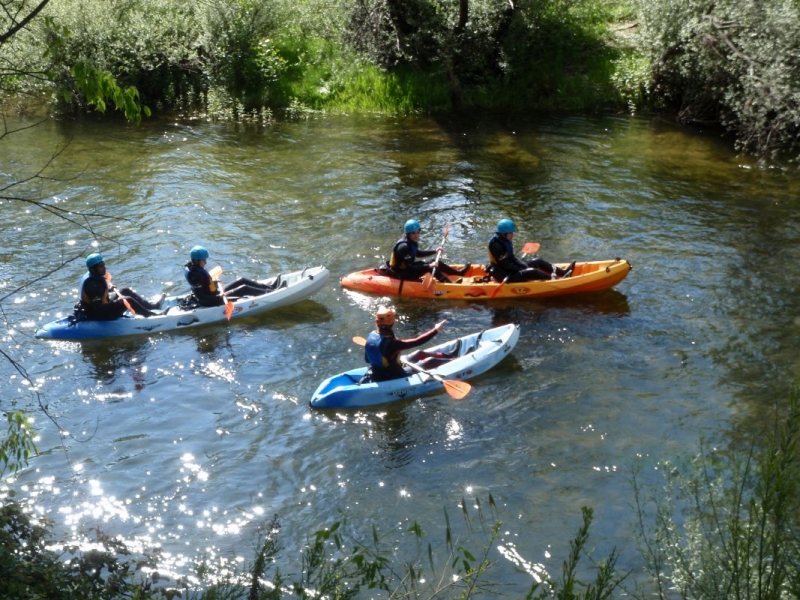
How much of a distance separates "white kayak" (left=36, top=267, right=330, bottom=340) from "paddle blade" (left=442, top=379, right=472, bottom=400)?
3392mm

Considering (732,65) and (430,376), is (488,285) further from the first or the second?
(732,65)

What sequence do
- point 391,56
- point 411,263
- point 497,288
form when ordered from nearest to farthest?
point 497,288
point 411,263
point 391,56

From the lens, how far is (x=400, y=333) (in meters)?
11.4

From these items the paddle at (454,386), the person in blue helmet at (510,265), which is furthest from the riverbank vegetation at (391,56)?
the paddle at (454,386)

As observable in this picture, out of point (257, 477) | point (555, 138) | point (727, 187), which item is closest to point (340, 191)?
point (555, 138)

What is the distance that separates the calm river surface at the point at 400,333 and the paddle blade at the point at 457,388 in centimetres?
30

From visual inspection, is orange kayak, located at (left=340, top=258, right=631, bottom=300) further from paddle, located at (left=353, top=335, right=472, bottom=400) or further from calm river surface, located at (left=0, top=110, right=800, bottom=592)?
paddle, located at (left=353, top=335, right=472, bottom=400)

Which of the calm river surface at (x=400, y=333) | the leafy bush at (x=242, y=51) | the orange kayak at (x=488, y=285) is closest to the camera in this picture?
the calm river surface at (x=400, y=333)

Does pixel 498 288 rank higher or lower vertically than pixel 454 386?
higher

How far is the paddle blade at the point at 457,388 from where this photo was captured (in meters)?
9.19

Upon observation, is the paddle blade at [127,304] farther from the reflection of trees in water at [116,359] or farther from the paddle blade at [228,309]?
the paddle blade at [228,309]

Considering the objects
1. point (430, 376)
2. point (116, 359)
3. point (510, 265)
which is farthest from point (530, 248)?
point (116, 359)

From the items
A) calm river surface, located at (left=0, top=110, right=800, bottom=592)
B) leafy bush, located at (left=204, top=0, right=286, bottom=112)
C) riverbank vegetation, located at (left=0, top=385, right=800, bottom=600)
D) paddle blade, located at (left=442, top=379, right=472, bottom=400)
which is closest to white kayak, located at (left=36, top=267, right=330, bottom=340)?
calm river surface, located at (left=0, top=110, right=800, bottom=592)

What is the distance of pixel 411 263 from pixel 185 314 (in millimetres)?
3369
